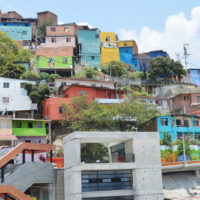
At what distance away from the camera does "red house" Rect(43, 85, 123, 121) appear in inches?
2024

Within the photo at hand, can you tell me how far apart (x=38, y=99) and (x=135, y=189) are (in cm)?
2909

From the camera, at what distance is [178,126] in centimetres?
4947

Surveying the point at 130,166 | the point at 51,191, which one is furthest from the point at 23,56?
the point at 130,166

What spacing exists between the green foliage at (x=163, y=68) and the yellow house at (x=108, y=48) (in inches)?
369

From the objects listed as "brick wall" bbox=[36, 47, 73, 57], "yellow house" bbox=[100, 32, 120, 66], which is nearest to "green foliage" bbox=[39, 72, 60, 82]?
"brick wall" bbox=[36, 47, 73, 57]

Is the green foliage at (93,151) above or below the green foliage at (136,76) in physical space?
below

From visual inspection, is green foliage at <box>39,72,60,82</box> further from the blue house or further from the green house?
the blue house

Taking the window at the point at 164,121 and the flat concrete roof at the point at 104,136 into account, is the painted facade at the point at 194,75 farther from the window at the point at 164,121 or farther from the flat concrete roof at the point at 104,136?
the flat concrete roof at the point at 104,136

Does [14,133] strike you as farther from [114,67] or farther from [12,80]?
[114,67]

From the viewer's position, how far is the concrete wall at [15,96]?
5225 cm

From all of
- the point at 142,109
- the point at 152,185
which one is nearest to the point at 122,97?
the point at 142,109

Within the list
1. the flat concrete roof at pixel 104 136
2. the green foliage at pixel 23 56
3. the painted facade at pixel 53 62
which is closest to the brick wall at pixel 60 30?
the green foliage at pixel 23 56

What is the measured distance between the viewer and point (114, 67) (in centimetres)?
7325

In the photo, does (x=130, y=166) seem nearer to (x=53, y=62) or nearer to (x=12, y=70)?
(x=12, y=70)
